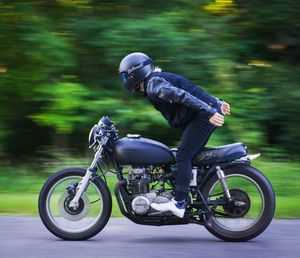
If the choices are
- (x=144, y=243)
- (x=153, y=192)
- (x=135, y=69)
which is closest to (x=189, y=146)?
(x=153, y=192)

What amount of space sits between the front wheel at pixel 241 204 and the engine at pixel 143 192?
0.44 meters

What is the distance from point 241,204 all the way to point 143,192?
96cm

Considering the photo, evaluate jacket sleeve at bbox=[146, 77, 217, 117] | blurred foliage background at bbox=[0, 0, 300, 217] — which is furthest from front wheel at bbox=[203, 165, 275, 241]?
blurred foliage background at bbox=[0, 0, 300, 217]

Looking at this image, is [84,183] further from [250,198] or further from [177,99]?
[250,198]

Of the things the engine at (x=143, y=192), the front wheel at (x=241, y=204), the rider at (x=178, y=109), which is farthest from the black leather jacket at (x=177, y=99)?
the front wheel at (x=241, y=204)

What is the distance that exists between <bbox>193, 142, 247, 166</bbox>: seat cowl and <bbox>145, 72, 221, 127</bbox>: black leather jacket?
0.36m

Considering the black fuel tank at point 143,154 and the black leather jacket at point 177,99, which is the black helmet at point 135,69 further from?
the black fuel tank at point 143,154

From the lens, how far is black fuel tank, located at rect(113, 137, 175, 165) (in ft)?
20.1

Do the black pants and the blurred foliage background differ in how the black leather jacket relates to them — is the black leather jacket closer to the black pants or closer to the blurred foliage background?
the black pants

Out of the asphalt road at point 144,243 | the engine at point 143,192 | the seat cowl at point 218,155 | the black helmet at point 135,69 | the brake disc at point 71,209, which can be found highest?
the black helmet at point 135,69

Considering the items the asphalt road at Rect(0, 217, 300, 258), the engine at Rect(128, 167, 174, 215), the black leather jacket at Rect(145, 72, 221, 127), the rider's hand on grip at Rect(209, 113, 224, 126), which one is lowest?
the asphalt road at Rect(0, 217, 300, 258)

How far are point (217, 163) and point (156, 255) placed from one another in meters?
1.18

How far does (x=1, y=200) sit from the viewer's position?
8148 mm

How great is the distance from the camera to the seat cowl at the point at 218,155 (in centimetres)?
615
